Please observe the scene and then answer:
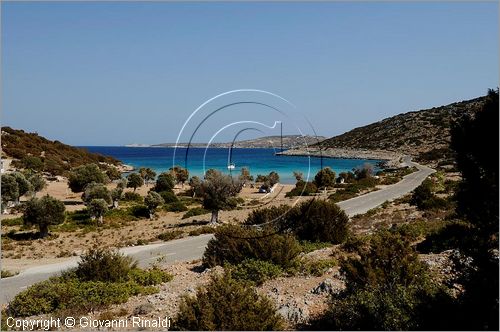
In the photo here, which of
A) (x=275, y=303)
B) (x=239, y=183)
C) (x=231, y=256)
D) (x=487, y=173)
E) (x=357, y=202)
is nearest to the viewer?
(x=487, y=173)

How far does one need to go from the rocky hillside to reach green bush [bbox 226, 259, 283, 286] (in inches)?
3795

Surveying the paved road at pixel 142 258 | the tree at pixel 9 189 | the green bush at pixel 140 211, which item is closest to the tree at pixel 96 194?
the green bush at pixel 140 211

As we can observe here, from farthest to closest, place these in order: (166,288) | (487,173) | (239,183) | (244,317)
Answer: (239,183) < (166,288) < (244,317) < (487,173)

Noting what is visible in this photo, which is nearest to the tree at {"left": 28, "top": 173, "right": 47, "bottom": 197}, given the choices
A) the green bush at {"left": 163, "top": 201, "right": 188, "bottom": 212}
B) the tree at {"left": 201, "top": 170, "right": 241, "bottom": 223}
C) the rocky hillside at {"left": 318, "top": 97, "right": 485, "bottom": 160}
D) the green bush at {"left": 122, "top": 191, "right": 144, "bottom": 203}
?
the green bush at {"left": 122, "top": 191, "right": 144, "bottom": 203}

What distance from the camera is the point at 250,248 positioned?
1524 cm

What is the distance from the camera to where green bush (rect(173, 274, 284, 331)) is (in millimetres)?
8133

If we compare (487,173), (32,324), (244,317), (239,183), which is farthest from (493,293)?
(239,183)

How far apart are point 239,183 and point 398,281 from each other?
23633 mm

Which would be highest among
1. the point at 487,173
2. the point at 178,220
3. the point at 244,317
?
the point at 487,173

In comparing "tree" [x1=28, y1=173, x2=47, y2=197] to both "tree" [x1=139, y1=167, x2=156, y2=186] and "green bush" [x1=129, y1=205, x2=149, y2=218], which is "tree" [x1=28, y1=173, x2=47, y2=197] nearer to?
"green bush" [x1=129, y1=205, x2=149, y2=218]

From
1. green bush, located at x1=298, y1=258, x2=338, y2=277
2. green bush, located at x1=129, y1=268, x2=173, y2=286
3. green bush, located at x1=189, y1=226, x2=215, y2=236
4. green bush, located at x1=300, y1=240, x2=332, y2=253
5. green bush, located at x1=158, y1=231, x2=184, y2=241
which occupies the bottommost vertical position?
green bush, located at x1=158, y1=231, x2=184, y2=241

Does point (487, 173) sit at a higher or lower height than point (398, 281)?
higher

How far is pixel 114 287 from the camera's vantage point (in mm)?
12086

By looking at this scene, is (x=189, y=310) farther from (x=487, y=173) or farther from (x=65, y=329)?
(x=487, y=173)
